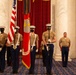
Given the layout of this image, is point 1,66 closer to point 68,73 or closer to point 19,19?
point 68,73

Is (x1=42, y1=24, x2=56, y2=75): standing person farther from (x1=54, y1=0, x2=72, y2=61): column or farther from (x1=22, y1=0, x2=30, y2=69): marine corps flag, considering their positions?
(x1=54, y1=0, x2=72, y2=61): column

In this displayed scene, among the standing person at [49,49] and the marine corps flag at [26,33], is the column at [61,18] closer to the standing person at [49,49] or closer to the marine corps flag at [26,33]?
the standing person at [49,49]

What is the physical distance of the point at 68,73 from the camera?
9914mm

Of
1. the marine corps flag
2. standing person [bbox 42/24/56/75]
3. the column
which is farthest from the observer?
the column

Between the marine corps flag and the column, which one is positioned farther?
the column

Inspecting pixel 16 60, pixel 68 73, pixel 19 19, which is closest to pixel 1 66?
pixel 16 60

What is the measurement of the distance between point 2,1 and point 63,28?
4.08 meters

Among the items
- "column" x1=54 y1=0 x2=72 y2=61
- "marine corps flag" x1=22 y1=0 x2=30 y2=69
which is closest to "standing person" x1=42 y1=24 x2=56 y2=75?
"marine corps flag" x1=22 y1=0 x2=30 y2=69

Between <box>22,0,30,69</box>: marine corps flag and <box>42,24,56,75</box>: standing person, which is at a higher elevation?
<box>22,0,30,69</box>: marine corps flag

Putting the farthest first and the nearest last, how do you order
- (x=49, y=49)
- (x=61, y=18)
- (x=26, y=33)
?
(x=61, y=18) → (x=49, y=49) → (x=26, y=33)

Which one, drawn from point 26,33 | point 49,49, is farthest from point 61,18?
point 26,33

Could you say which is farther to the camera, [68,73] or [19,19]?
[19,19]

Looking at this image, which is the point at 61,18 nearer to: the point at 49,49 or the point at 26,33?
the point at 49,49

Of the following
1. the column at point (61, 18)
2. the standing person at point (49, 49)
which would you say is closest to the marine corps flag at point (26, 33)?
the standing person at point (49, 49)
